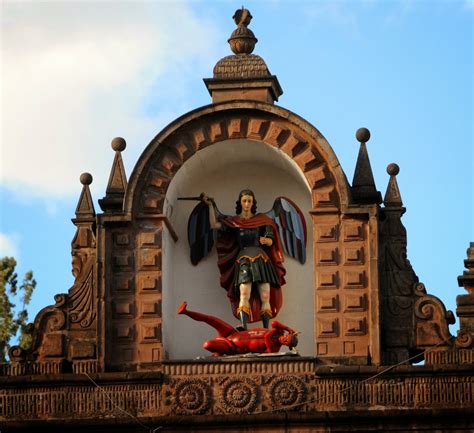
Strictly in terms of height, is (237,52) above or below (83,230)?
above

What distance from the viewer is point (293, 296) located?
4066cm

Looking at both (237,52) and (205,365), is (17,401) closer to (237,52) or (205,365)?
(205,365)

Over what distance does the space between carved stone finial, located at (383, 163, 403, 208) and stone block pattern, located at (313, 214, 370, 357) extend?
586 mm

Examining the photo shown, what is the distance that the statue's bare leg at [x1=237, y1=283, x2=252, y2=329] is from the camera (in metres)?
39.9

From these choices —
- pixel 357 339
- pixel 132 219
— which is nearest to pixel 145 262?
pixel 132 219

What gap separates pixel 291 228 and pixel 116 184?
285cm

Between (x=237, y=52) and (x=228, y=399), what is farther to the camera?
(x=237, y=52)

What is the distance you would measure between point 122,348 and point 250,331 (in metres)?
1.99

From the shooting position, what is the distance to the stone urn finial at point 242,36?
41.4 m

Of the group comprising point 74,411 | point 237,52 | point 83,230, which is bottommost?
point 74,411

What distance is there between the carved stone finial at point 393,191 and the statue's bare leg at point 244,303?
8.25 feet

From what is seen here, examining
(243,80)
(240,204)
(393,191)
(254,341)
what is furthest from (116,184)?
(393,191)

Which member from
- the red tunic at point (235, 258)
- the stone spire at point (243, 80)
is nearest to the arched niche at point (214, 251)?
the red tunic at point (235, 258)

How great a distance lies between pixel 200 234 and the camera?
40969 millimetres
